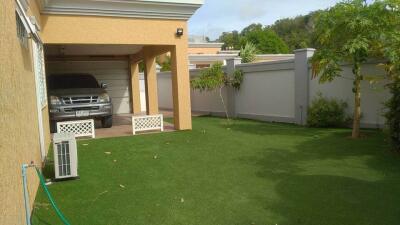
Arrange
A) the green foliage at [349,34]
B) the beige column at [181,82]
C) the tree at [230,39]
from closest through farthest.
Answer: the green foliage at [349,34] → the beige column at [181,82] → the tree at [230,39]

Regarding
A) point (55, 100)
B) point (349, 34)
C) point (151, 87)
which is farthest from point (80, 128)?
point (349, 34)

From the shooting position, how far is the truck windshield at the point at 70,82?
1261 centimetres

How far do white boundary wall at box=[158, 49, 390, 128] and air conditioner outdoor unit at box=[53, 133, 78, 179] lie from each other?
788 cm

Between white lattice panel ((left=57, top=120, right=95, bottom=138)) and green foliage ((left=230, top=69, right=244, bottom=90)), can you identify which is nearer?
white lattice panel ((left=57, top=120, right=95, bottom=138))

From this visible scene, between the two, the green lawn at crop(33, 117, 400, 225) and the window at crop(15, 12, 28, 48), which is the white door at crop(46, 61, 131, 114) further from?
the window at crop(15, 12, 28, 48)

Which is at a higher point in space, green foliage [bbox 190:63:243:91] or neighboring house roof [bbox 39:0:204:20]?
neighboring house roof [bbox 39:0:204:20]

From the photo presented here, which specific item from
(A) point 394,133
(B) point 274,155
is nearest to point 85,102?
(B) point 274,155

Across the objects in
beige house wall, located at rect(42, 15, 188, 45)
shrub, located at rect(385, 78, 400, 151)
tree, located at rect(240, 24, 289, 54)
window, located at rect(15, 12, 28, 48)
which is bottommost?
shrub, located at rect(385, 78, 400, 151)

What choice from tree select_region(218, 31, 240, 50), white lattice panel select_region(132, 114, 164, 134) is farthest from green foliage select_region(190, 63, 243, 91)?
tree select_region(218, 31, 240, 50)

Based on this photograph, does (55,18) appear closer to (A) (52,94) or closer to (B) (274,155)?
(A) (52,94)

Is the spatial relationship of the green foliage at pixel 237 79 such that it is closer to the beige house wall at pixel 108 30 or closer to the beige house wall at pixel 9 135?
the beige house wall at pixel 108 30

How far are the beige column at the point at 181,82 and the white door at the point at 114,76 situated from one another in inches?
325

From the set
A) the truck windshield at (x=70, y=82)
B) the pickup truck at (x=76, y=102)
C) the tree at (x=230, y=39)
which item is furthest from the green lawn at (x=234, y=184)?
Result: the tree at (x=230, y=39)

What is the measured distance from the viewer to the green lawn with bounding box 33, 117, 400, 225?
442 centimetres
